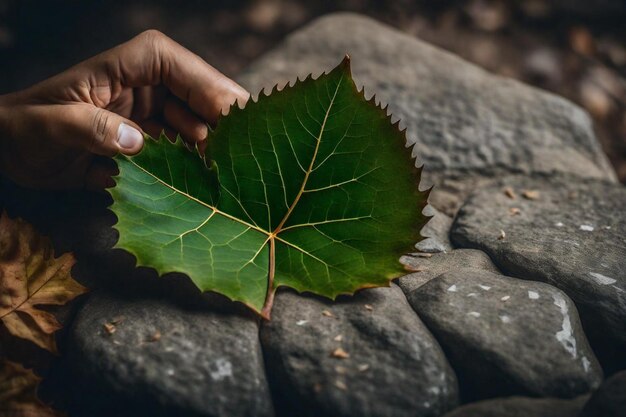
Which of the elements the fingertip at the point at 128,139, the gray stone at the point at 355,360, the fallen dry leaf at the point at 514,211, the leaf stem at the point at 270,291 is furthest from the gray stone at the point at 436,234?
the fingertip at the point at 128,139

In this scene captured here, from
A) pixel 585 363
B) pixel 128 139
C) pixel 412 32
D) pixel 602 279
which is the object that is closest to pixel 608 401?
pixel 585 363

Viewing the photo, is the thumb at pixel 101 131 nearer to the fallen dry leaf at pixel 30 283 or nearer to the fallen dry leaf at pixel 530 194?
the fallen dry leaf at pixel 30 283

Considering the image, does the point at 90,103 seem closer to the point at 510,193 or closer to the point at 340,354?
the point at 340,354

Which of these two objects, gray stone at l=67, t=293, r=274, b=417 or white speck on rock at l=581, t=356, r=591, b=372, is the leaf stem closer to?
gray stone at l=67, t=293, r=274, b=417

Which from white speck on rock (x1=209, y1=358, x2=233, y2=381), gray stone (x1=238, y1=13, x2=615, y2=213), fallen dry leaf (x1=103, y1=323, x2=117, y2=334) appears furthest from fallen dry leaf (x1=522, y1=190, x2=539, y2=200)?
fallen dry leaf (x1=103, y1=323, x2=117, y2=334)

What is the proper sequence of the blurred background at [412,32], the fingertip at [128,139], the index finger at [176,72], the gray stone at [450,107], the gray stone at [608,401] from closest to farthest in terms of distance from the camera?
the gray stone at [608,401], the fingertip at [128,139], the index finger at [176,72], the gray stone at [450,107], the blurred background at [412,32]

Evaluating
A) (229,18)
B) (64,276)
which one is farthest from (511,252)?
(229,18)
